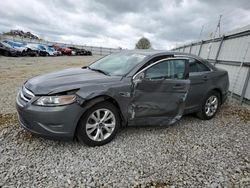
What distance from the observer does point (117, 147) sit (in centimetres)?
320

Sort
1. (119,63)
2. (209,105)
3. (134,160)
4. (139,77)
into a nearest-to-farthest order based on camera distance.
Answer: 1. (134,160)
2. (139,77)
3. (119,63)
4. (209,105)

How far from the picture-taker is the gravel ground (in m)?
2.47

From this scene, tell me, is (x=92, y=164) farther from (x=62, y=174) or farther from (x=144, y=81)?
(x=144, y=81)

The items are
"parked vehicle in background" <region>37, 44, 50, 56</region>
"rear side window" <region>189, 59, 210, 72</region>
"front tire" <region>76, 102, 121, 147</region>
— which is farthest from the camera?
"parked vehicle in background" <region>37, 44, 50, 56</region>

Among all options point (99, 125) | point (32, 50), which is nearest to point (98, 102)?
point (99, 125)

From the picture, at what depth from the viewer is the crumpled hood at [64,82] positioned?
2869 mm

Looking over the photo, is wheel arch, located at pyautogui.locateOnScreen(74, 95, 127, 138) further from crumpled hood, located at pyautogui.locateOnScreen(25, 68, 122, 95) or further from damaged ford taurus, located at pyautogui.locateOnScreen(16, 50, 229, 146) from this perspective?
crumpled hood, located at pyautogui.locateOnScreen(25, 68, 122, 95)

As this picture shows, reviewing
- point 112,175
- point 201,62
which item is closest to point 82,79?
point 112,175

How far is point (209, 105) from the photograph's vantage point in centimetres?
460

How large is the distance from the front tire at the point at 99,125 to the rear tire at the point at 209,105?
212 cm

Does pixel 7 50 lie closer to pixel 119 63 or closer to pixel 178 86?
pixel 119 63

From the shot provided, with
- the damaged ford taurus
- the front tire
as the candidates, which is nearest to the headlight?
the damaged ford taurus

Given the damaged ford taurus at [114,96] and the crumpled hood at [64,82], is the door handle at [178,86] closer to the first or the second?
the damaged ford taurus at [114,96]

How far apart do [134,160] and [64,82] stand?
4.97ft
